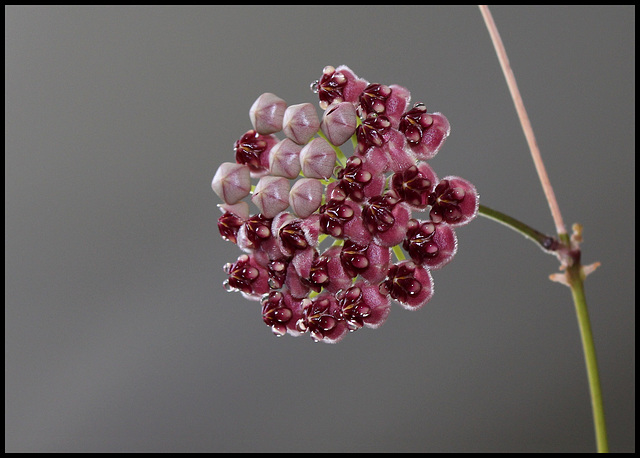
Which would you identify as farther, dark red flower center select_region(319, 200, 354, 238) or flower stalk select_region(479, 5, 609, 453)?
flower stalk select_region(479, 5, 609, 453)

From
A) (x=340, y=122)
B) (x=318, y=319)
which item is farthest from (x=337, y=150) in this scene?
(x=318, y=319)

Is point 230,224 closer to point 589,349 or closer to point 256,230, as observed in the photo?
point 256,230

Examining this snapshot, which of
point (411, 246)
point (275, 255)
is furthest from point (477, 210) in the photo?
point (275, 255)

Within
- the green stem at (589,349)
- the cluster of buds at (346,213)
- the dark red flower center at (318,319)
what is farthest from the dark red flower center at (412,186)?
the green stem at (589,349)

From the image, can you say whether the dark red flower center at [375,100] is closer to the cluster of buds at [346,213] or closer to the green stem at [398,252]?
the cluster of buds at [346,213]

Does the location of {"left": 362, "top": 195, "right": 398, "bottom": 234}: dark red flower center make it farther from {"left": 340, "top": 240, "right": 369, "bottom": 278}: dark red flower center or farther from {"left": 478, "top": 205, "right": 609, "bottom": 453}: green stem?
{"left": 478, "top": 205, "right": 609, "bottom": 453}: green stem

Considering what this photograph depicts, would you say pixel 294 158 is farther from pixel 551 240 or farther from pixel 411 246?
pixel 551 240

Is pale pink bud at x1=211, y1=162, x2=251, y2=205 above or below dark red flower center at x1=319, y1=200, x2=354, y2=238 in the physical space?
above

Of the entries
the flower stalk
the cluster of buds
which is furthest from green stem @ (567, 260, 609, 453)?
the cluster of buds
